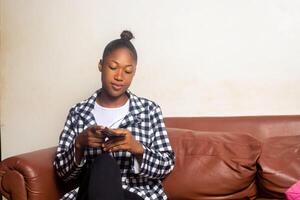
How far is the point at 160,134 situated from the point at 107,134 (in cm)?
26

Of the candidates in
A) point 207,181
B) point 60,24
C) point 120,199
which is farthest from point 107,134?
point 60,24

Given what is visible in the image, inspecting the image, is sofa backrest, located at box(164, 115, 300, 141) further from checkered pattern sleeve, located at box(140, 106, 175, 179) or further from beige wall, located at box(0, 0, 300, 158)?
checkered pattern sleeve, located at box(140, 106, 175, 179)

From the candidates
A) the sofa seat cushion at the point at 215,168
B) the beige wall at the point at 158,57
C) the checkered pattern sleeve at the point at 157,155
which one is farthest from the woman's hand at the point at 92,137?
the beige wall at the point at 158,57

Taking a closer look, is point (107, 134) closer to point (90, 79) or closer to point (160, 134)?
point (160, 134)

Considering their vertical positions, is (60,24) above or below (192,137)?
above

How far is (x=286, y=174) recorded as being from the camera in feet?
4.30

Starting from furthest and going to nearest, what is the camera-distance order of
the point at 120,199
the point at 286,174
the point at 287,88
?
the point at 287,88 < the point at 286,174 < the point at 120,199

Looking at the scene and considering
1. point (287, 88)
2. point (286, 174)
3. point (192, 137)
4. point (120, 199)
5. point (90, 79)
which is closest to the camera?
point (120, 199)

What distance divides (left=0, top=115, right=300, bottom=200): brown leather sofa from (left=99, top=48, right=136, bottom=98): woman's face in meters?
0.32

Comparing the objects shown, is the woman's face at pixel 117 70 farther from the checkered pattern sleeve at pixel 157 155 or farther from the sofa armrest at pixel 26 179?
the sofa armrest at pixel 26 179

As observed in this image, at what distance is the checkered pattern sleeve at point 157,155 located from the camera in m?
1.23

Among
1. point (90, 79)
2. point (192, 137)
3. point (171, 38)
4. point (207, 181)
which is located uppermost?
point (171, 38)

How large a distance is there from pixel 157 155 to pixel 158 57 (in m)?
0.61

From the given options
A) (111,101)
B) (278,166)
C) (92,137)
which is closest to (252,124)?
(278,166)
